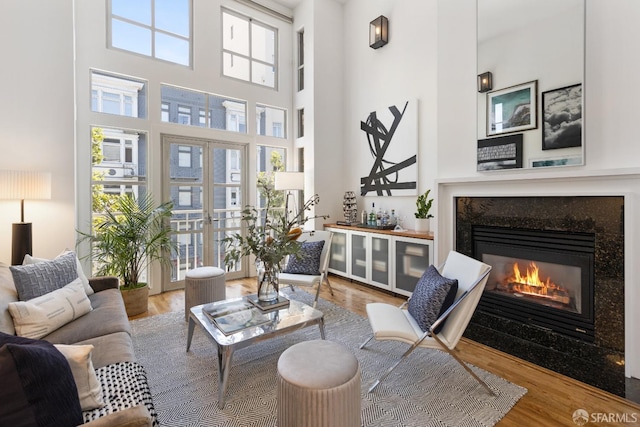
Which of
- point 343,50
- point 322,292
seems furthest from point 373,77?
point 322,292

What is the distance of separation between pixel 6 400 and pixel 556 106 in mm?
3623

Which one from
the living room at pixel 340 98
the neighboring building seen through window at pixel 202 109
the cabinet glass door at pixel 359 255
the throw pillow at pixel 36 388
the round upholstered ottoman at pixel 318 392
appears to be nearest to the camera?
the throw pillow at pixel 36 388

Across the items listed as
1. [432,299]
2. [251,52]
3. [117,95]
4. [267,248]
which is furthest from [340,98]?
[432,299]

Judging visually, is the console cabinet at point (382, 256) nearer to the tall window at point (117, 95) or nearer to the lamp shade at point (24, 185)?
the tall window at point (117, 95)

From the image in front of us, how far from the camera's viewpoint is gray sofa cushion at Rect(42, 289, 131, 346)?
6.33ft

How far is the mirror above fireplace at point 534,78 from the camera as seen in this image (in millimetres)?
2436

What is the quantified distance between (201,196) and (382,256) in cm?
277

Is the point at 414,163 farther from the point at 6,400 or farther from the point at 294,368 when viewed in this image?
the point at 6,400

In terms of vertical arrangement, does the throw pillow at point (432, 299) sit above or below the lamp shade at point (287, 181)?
below

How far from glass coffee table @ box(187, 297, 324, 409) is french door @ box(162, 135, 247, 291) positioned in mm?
2130

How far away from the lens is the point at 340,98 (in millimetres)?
5352

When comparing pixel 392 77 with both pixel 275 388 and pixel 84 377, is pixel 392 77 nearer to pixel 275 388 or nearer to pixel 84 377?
pixel 275 388

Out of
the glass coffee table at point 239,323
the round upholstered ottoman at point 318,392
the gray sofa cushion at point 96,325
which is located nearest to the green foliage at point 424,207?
the glass coffee table at point 239,323

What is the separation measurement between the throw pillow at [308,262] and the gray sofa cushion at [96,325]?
179cm
